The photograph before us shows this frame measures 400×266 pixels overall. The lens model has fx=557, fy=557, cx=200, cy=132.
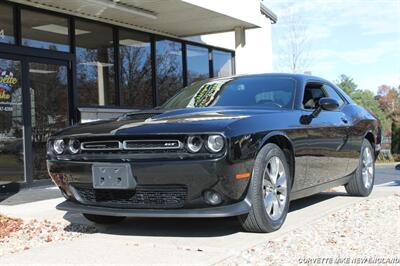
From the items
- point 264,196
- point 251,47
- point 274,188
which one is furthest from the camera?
point 251,47

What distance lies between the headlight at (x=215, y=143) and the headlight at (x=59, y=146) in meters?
1.49

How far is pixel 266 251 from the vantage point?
409cm

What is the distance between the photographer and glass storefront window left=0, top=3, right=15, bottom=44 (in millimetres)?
8820

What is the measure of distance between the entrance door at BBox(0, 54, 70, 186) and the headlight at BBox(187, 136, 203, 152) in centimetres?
521

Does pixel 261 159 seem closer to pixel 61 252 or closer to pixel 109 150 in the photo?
pixel 109 150

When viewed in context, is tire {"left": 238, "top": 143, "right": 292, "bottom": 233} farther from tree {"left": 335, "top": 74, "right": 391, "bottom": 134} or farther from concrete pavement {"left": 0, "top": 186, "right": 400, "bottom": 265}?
tree {"left": 335, "top": 74, "right": 391, "bottom": 134}

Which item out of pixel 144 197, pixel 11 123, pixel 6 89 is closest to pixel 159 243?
pixel 144 197

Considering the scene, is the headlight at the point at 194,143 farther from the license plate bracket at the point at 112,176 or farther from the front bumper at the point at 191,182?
the license plate bracket at the point at 112,176

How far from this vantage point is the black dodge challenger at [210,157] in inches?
167

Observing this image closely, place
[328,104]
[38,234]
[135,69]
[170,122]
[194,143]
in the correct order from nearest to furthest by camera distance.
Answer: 1. [194,143]
2. [170,122]
3. [38,234]
4. [328,104]
5. [135,69]

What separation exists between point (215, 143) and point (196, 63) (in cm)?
969

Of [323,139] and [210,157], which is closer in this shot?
[210,157]

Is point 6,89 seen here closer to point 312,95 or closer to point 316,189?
point 312,95

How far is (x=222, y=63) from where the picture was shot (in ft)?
48.2
